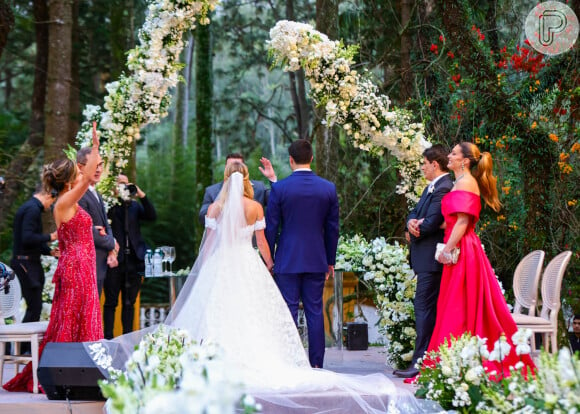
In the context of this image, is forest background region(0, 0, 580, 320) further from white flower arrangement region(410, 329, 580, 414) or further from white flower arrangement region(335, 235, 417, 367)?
white flower arrangement region(410, 329, 580, 414)

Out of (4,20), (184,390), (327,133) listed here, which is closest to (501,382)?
(184,390)

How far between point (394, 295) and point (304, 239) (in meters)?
1.16

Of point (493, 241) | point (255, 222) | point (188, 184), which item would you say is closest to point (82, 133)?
point (255, 222)

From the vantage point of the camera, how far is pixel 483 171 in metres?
6.32

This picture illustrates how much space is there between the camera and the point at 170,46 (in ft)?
26.0

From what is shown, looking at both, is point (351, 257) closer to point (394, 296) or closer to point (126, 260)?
point (394, 296)

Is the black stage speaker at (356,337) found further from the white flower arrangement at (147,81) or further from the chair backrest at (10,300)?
the chair backrest at (10,300)

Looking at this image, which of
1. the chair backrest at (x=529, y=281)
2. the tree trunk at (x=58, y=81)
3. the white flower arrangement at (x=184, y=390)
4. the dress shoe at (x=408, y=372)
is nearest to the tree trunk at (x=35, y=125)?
the tree trunk at (x=58, y=81)

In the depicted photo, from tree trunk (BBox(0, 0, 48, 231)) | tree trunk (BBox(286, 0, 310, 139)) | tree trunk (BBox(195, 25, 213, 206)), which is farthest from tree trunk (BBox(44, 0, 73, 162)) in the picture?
tree trunk (BBox(286, 0, 310, 139))

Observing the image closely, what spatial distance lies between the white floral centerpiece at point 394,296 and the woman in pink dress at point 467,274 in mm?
807

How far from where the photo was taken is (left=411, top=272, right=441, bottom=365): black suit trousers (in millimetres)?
6543

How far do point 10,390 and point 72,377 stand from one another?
0.99 metres

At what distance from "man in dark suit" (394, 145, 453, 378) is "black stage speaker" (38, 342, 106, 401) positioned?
2475mm

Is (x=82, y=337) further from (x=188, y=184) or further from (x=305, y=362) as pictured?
(x=188, y=184)
